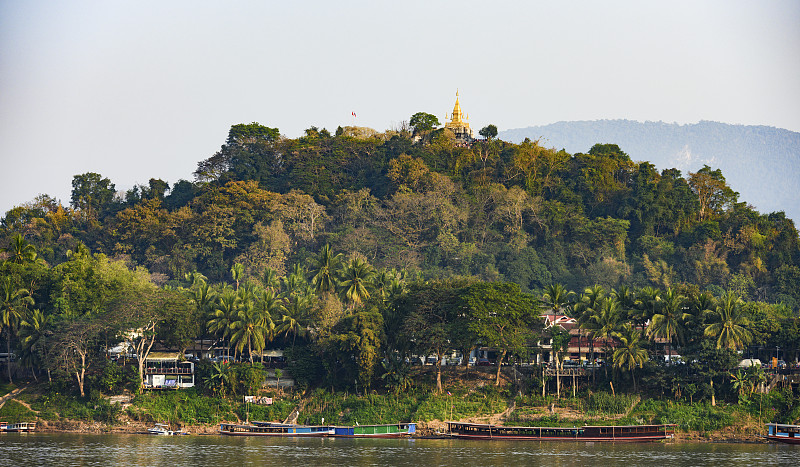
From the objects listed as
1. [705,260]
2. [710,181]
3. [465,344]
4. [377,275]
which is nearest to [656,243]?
[705,260]

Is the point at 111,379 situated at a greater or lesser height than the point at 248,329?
lesser

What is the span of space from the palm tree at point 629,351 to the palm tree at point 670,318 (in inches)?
73.6

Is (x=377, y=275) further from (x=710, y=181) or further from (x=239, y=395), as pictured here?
(x=710, y=181)

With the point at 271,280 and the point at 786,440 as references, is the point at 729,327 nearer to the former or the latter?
the point at 786,440

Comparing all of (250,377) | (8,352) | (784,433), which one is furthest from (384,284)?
(784,433)

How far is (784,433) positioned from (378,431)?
84.2 ft

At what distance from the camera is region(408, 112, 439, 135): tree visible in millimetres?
133750

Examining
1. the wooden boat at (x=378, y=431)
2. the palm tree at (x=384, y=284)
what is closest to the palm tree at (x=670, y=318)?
the wooden boat at (x=378, y=431)

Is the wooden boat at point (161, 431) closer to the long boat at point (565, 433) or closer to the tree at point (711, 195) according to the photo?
the long boat at point (565, 433)

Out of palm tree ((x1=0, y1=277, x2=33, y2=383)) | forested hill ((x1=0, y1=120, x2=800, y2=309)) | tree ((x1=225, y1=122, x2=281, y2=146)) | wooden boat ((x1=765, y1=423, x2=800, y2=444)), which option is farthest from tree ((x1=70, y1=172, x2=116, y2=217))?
wooden boat ((x1=765, y1=423, x2=800, y2=444))

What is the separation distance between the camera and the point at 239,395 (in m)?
74.6

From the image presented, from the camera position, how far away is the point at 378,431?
70000 mm

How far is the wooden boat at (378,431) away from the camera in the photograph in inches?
2744

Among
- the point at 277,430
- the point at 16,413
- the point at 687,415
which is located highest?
the point at 687,415
